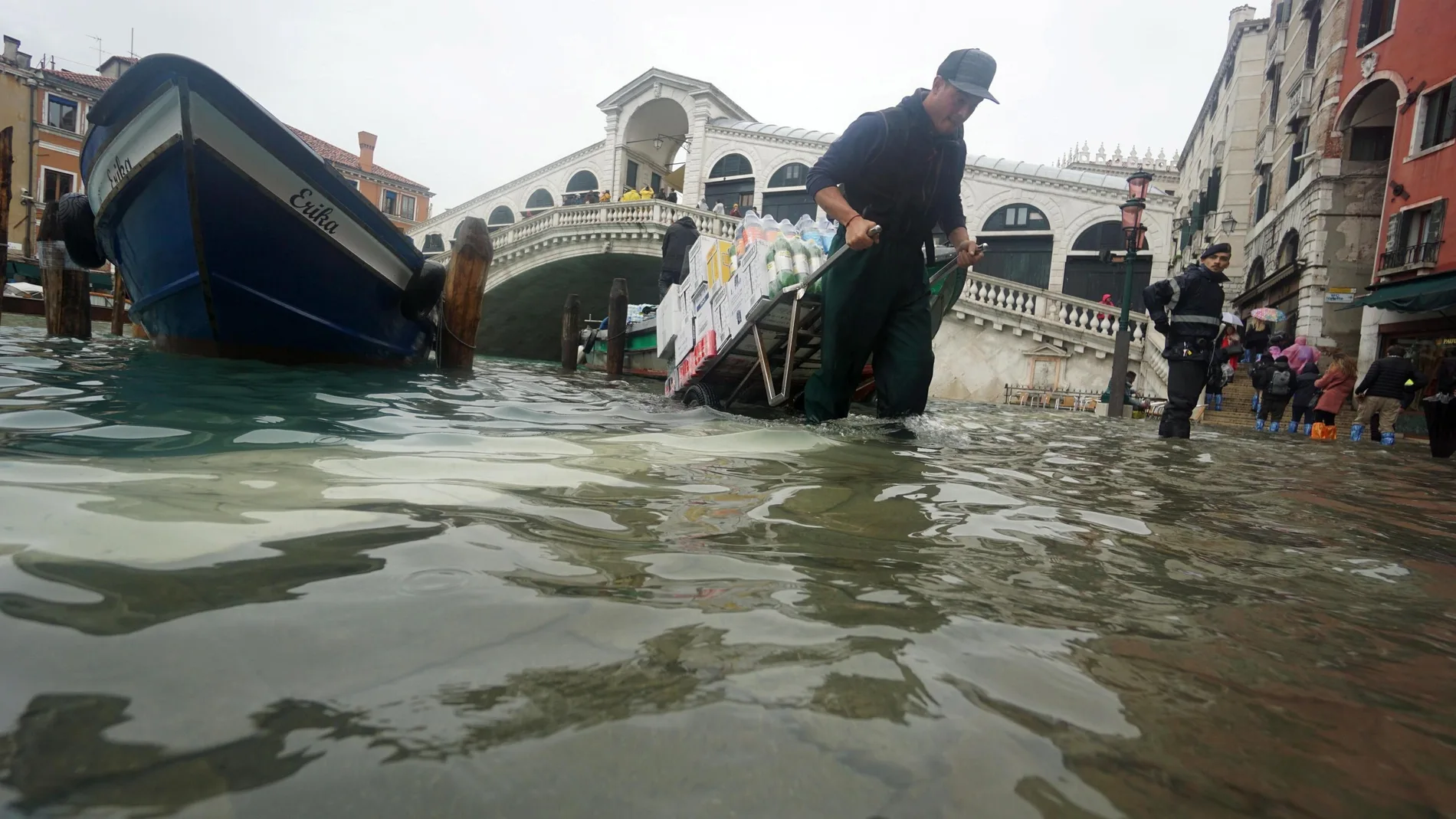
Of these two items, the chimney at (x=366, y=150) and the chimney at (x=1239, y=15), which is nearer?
the chimney at (x=1239, y=15)

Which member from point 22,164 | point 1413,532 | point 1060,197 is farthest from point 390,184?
point 1413,532

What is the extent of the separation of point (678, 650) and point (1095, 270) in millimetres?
22846

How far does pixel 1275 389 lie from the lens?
38.4 feet

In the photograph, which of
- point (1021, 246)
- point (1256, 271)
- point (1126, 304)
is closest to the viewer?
point (1126, 304)

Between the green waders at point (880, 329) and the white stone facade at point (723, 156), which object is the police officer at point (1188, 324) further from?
the white stone facade at point (723, 156)

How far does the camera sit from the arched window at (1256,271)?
1986 centimetres

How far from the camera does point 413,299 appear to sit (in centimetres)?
708

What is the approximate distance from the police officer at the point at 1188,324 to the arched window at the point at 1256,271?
1746cm

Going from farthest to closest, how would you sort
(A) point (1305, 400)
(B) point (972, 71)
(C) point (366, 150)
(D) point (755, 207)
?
1. (C) point (366, 150)
2. (D) point (755, 207)
3. (A) point (1305, 400)
4. (B) point (972, 71)

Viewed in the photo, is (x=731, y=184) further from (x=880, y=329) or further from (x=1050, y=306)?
(x=880, y=329)

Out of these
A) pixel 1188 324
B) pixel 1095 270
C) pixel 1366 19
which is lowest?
pixel 1188 324

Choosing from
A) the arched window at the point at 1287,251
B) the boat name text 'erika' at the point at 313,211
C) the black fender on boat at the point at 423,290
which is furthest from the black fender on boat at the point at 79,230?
the arched window at the point at 1287,251

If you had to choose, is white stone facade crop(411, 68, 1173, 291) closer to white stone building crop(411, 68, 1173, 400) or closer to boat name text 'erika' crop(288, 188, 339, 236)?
white stone building crop(411, 68, 1173, 400)

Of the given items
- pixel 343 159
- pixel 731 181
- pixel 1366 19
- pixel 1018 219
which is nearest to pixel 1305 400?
pixel 1366 19
